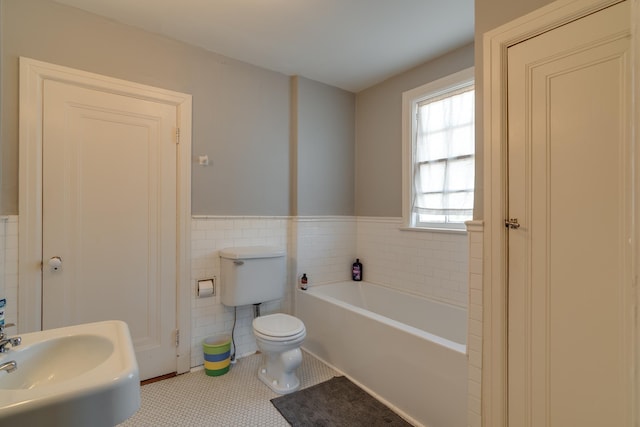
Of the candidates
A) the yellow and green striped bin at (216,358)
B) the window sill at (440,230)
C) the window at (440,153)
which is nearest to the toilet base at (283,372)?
the yellow and green striped bin at (216,358)

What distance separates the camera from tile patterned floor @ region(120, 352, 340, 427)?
6.07 feet

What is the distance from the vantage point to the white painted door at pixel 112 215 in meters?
1.96

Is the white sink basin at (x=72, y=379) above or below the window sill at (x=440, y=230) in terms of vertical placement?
below

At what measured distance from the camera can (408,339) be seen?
1900 millimetres

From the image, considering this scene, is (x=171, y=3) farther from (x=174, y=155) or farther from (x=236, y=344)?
(x=236, y=344)

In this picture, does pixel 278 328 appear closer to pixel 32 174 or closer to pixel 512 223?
pixel 512 223

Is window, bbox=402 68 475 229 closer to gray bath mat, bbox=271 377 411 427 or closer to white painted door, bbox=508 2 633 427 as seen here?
white painted door, bbox=508 2 633 427

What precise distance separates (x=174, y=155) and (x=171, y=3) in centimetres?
98

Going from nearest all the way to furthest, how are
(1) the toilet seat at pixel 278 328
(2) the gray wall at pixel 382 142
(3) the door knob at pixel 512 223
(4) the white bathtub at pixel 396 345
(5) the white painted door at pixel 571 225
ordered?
(5) the white painted door at pixel 571 225, (3) the door knob at pixel 512 223, (4) the white bathtub at pixel 396 345, (1) the toilet seat at pixel 278 328, (2) the gray wall at pixel 382 142

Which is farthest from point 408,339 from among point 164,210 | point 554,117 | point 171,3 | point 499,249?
point 171,3

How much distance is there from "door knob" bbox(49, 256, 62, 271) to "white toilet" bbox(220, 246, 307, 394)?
1009 mm

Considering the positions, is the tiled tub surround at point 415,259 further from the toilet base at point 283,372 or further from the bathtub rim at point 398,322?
the toilet base at point 283,372

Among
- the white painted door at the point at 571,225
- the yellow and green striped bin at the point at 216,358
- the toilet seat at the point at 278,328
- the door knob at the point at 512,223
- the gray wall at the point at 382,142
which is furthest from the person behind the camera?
the gray wall at the point at 382,142

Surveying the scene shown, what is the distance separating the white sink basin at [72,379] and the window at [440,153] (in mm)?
2326
